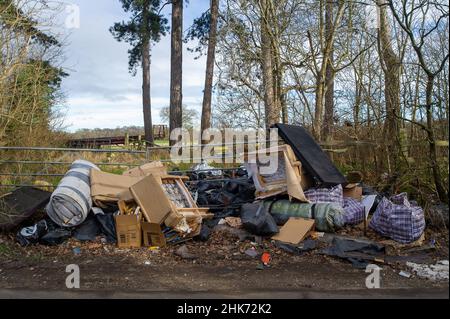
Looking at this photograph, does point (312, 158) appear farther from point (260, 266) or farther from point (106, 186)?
point (106, 186)

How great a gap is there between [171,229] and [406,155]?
4.36m

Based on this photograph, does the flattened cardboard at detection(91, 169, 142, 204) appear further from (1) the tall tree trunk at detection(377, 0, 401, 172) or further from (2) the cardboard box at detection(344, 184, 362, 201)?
(1) the tall tree trunk at detection(377, 0, 401, 172)

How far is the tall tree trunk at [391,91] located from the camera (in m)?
7.67

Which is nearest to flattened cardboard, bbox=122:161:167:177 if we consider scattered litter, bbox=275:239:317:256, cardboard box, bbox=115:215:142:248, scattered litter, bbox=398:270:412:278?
cardboard box, bbox=115:215:142:248

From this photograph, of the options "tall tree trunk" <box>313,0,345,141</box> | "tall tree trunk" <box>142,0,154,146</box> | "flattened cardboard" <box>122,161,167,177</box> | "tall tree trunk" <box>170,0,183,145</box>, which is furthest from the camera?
"tall tree trunk" <box>142,0,154,146</box>

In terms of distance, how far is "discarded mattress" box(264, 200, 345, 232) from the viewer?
5996 mm

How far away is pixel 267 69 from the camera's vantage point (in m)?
11.2

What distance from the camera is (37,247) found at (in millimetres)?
6102

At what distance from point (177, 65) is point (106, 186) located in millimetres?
10518

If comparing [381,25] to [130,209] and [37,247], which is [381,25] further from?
[37,247]

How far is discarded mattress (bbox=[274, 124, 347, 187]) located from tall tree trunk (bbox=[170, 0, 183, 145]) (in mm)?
9305

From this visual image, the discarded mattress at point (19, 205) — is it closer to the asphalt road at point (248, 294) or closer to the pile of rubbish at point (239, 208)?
the pile of rubbish at point (239, 208)

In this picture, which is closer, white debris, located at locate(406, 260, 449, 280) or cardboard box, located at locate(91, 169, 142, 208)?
white debris, located at locate(406, 260, 449, 280)

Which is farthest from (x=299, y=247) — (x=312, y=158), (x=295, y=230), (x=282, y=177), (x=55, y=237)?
(x=55, y=237)
